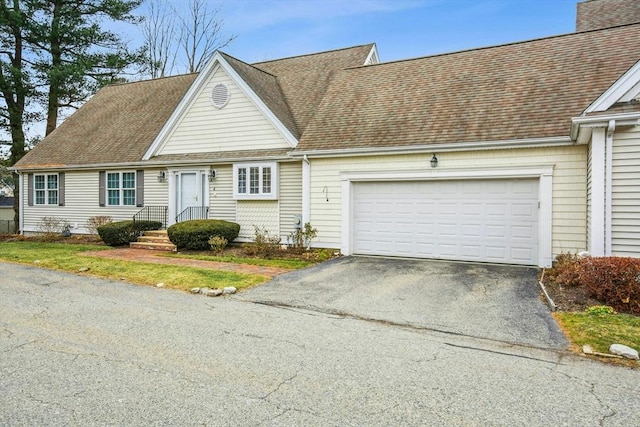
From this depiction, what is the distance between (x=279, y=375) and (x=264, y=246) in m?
8.74

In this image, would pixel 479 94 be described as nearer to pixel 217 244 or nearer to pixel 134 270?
pixel 217 244

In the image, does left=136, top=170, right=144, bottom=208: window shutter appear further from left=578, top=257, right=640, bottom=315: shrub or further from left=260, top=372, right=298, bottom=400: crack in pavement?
left=578, top=257, right=640, bottom=315: shrub

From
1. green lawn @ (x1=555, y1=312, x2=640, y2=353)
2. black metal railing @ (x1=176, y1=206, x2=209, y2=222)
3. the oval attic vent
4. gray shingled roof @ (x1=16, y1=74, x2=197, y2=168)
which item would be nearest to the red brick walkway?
black metal railing @ (x1=176, y1=206, x2=209, y2=222)

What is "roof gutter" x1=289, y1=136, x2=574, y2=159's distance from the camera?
10055 millimetres

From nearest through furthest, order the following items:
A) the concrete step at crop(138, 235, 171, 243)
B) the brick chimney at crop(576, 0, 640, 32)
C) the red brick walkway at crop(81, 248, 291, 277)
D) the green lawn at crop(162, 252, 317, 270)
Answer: the red brick walkway at crop(81, 248, 291, 277)
the green lawn at crop(162, 252, 317, 270)
the concrete step at crop(138, 235, 171, 243)
the brick chimney at crop(576, 0, 640, 32)

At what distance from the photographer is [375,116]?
1304 cm

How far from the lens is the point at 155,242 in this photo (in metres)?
14.8

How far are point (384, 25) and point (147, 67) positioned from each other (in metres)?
13.9

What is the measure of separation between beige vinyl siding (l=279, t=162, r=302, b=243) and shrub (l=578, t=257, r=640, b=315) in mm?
8440

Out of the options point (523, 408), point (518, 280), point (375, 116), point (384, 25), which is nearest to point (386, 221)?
point (375, 116)

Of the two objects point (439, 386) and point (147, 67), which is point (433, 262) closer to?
point (439, 386)

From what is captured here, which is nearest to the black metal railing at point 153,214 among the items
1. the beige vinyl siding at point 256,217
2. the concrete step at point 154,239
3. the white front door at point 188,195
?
the white front door at point 188,195

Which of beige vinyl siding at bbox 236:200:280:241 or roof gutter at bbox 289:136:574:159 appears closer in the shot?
roof gutter at bbox 289:136:574:159

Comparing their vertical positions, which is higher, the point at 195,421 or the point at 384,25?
the point at 384,25
